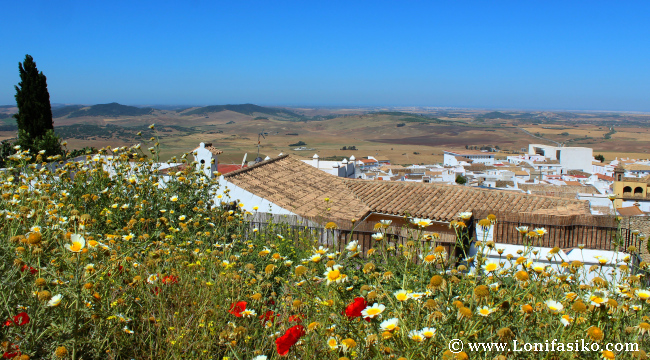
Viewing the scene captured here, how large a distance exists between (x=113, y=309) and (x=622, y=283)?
3210 millimetres

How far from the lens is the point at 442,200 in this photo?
13172 millimetres

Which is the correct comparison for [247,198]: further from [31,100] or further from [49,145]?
[31,100]

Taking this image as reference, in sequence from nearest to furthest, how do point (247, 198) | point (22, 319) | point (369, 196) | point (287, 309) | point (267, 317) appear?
point (22, 319) → point (267, 317) → point (287, 309) → point (247, 198) → point (369, 196)

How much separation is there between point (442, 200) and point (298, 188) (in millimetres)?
4180

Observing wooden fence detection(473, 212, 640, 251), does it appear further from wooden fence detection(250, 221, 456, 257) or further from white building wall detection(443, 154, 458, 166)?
white building wall detection(443, 154, 458, 166)

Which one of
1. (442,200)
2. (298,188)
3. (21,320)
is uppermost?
(21,320)

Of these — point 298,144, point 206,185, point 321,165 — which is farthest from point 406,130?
point 206,185

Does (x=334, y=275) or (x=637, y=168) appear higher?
(x=334, y=275)

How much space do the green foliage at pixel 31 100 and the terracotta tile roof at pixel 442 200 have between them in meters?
15.6

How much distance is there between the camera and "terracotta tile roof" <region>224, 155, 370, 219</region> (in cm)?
1090

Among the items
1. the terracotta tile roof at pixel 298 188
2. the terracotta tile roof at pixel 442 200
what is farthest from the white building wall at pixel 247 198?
the terracotta tile roof at pixel 442 200

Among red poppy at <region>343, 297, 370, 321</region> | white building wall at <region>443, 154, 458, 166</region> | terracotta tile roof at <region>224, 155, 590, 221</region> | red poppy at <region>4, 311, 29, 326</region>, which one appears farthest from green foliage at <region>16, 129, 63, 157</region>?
white building wall at <region>443, 154, 458, 166</region>

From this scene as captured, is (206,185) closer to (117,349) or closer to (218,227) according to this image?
(218,227)

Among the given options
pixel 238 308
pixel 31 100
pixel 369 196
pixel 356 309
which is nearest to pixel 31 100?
pixel 31 100
